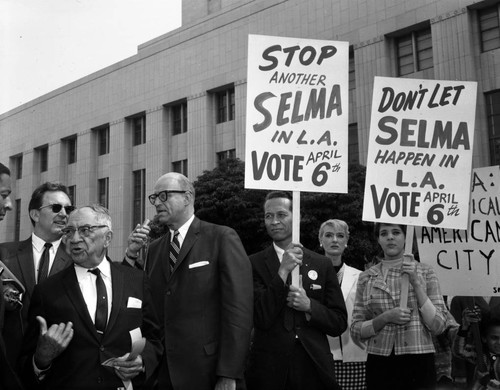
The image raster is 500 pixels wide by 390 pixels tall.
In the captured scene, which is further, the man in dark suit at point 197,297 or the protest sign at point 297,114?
the protest sign at point 297,114

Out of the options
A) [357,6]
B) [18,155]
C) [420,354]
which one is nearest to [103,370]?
[420,354]

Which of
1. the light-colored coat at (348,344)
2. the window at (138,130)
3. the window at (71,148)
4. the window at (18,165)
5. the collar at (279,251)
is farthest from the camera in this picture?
the window at (18,165)

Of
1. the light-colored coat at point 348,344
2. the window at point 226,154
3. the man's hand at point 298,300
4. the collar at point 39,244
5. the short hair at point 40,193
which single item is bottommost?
the light-colored coat at point 348,344

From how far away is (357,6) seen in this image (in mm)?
33125

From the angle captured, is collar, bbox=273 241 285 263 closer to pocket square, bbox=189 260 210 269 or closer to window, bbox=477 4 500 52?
pocket square, bbox=189 260 210 269

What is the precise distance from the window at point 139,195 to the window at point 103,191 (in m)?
2.96

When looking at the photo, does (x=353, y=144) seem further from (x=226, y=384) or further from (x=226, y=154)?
(x=226, y=384)

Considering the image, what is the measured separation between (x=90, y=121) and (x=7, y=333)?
45.8 meters

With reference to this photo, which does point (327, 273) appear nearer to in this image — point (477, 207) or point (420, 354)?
point (420, 354)

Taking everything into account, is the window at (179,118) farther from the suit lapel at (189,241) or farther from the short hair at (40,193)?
the suit lapel at (189,241)

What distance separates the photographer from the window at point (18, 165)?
180ft

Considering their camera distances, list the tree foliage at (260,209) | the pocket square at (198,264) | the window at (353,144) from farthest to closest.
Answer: the window at (353,144) < the tree foliage at (260,209) < the pocket square at (198,264)

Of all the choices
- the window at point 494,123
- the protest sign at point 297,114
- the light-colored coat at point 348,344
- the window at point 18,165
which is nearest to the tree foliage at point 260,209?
the window at point 494,123

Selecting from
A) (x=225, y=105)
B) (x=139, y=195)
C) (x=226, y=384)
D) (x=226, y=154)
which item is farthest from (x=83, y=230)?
(x=139, y=195)
